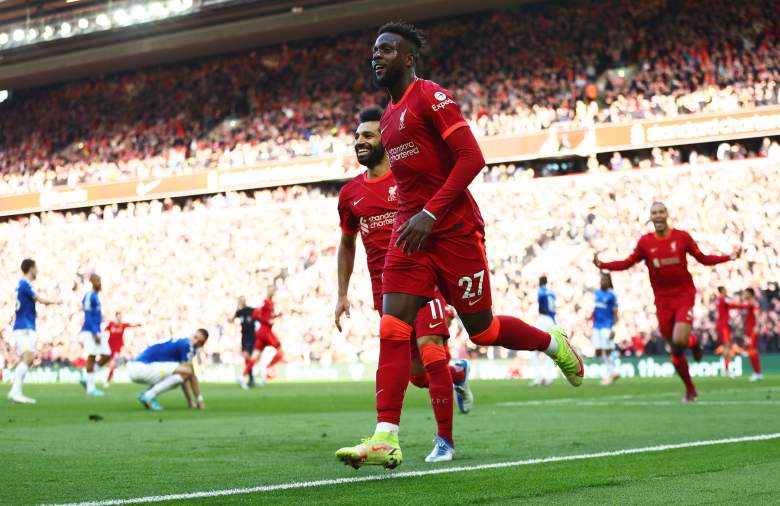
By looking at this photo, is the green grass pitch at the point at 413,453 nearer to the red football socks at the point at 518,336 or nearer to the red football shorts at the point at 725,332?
the red football socks at the point at 518,336

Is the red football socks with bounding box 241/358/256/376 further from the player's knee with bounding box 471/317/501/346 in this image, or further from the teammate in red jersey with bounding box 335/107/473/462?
the player's knee with bounding box 471/317/501/346

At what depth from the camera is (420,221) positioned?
18.9 ft

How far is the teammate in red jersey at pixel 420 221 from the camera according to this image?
5824 millimetres

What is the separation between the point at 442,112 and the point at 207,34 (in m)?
32.8

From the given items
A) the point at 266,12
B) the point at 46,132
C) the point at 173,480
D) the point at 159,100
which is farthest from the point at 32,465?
the point at 46,132

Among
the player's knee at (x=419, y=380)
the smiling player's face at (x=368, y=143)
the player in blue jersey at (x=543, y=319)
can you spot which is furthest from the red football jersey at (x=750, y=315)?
the smiling player's face at (x=368, y=143)

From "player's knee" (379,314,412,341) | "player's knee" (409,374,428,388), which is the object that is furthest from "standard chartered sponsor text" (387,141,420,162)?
"player's knee" (409,374,428,388)

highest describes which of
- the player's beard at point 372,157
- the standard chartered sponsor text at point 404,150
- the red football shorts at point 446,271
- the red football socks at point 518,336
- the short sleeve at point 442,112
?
the player's beard at point 372,157

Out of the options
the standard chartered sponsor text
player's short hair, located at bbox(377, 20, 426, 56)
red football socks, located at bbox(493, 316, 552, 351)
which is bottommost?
red football socks, located at bbox(493, 316, 552, 351)

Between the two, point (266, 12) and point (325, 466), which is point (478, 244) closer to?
point (325, 466)

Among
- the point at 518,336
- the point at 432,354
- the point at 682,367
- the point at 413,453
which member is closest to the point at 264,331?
the point at 682,367

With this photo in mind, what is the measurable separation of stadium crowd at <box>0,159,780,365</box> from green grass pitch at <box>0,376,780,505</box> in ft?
36.7

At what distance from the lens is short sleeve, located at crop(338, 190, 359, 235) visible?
8.00 metres

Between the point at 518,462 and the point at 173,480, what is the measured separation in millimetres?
2019
